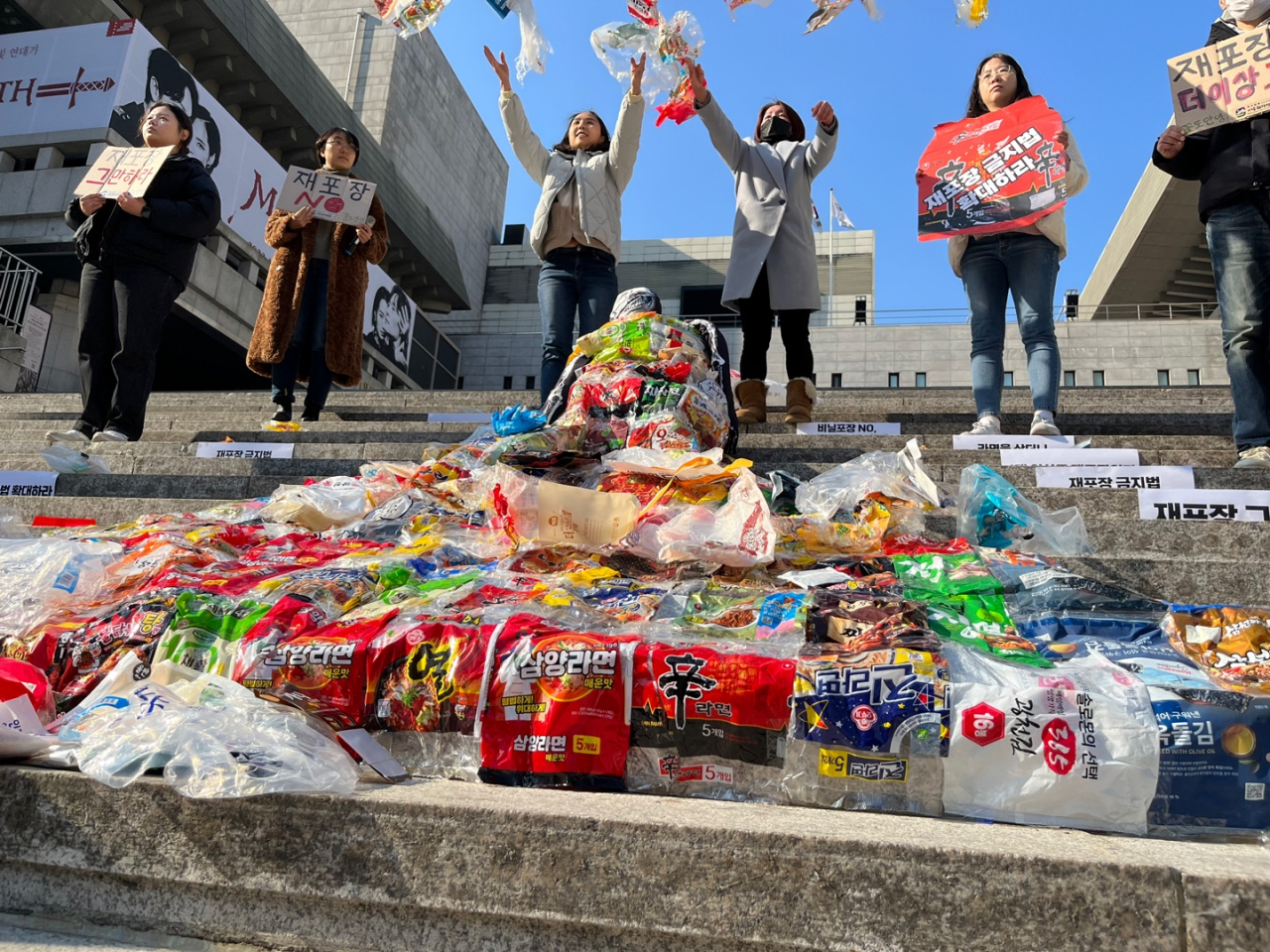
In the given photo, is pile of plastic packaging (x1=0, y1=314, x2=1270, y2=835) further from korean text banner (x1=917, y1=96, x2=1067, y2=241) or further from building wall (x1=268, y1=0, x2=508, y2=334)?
building wall (x1=268, y1=0, x2=508, y2=334)

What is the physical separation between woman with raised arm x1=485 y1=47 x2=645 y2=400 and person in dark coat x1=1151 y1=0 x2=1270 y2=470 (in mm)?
2639

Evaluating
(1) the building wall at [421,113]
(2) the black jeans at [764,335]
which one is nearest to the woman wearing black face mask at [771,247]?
(2) the black jeans at [764,335]

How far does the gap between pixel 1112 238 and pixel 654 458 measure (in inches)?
832

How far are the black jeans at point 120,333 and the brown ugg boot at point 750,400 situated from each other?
9.81 ft

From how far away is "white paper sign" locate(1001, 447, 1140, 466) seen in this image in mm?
3641

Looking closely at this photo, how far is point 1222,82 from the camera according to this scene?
10.8 feet

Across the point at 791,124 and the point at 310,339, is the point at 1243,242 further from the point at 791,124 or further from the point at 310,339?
the point at 310,339

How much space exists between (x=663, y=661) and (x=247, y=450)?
3886 millimetres

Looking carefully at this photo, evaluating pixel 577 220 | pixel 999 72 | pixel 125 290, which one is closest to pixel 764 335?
pixel 577 220

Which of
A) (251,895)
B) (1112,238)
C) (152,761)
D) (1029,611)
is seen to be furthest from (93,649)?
(1112,238)

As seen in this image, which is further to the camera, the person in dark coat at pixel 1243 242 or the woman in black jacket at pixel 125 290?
the woman in black jacket at pixel 125 290

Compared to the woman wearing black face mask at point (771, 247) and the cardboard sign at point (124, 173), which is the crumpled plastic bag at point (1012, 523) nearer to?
the woman wearing black face mask at point (771, 247)

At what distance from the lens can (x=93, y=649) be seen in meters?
1.93

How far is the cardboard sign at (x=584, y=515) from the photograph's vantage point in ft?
8.27
